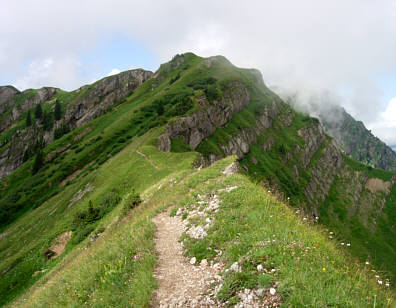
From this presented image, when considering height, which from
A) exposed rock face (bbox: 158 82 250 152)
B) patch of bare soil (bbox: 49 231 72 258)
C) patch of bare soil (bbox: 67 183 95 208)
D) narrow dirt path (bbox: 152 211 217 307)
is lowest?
patch of bare soil (bbox: 49 231 72 258)

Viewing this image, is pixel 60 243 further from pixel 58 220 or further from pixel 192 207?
pixel 192 207

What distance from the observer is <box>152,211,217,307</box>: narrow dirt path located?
7.03 m

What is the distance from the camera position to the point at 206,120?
334ft

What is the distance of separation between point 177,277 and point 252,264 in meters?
2.82

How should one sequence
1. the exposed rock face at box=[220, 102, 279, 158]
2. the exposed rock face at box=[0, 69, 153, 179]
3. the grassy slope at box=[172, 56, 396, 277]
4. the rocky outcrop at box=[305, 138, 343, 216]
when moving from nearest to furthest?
the exposed rock face at box=[220, 102, 279, 158] < the grassy slope at box=[172, 56, 396, 277] < the rocky outcrop at box=[305, 138, 343, 216] < the exposed rock face at box=[0, 69, 153, 179]

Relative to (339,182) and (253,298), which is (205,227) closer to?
(253,298)

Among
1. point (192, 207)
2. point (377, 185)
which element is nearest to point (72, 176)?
point (192, 207)

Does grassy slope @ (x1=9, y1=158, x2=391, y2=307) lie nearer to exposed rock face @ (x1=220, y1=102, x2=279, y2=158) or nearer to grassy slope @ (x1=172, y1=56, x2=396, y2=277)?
grassy slope @ (x1=172, y1=56, x2=396, y2=277)

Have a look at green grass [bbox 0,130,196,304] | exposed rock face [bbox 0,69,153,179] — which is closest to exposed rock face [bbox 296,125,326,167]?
exposed rock face [bbox 0,69,153,179]

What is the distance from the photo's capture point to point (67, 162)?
83438 millimetres

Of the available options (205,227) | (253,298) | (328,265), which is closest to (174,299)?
(253,298)

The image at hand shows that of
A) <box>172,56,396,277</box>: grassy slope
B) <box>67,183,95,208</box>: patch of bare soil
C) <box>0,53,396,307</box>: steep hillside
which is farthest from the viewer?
<box>172,56,396,277</box>: grassy slope

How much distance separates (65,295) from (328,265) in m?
10.2

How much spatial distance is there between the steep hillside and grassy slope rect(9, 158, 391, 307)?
45 mm
